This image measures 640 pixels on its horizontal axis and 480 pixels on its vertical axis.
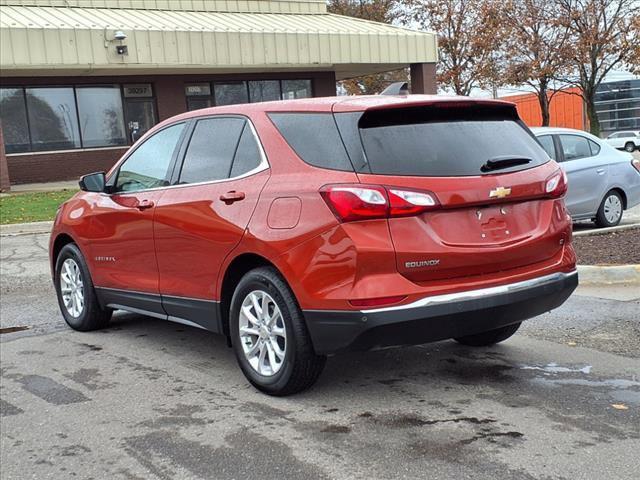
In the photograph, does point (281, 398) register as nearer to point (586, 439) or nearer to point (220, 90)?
point (586, 439)

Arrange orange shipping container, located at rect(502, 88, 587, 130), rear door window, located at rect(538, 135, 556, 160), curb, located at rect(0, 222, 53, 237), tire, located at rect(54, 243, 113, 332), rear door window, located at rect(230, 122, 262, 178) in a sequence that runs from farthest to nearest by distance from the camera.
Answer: orange shipping container, located at rect(502, 88, 587, 130)
curb, located at rect(0, 222, 53, 237)
rear door window, located at rect(538, 135, 556, 160)
tire, located at rect(54, 243, 113, 332)
rear door window, located at rect(230, 122, 262, 178)

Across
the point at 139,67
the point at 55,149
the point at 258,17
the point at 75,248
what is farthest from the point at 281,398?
the point at 258,17

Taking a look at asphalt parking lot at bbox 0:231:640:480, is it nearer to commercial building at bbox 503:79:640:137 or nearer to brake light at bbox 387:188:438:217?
brake light at bbox 387:188:438:217

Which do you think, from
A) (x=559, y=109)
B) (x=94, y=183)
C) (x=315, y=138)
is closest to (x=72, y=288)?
(x=94, y=183)

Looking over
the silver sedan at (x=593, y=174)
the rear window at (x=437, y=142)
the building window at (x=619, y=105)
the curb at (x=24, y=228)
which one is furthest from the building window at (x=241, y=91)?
the building window at (x=619, y=105)

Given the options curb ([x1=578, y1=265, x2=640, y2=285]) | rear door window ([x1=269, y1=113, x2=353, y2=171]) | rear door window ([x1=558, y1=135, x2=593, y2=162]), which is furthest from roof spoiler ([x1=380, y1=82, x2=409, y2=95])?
rear door window ([x1=558, y1=135, x2=593, y2=162])

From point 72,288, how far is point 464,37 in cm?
3608

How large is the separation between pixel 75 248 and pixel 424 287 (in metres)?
3.79

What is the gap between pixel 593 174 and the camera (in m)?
10.5

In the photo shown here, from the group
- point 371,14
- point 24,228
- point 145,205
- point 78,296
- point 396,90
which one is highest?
point 371,14

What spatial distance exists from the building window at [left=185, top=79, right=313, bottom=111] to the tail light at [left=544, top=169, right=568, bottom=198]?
2163 centimetres

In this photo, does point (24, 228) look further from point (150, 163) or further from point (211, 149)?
point (211, 149)

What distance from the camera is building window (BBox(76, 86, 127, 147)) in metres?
23.4

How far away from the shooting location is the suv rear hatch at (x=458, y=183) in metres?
3.87
